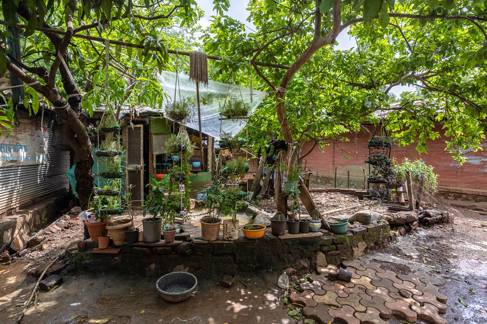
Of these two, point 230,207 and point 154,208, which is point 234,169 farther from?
point 154,208

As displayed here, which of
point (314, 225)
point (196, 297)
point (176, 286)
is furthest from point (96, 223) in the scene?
point (314, 225)

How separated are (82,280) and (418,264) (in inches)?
193

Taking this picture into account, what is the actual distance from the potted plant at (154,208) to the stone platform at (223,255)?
0.37 feet

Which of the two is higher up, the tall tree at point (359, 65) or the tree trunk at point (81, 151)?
the tall tree at point (359, 65)

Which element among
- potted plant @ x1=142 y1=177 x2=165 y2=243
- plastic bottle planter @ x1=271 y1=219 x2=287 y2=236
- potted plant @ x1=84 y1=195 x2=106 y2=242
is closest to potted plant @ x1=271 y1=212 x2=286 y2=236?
plastic bottle planter @ x1=271 y1=219 x2=287 y2=236

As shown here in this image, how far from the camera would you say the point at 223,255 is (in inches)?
141

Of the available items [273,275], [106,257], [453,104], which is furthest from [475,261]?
[106,257]

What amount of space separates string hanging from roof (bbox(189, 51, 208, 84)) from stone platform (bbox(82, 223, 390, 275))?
7.08 feet

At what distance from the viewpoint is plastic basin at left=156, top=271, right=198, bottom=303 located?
293 centimetres

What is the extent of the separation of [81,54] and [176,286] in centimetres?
356

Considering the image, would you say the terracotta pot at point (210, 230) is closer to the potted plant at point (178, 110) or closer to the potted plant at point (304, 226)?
the potted plant at point (304, 226)

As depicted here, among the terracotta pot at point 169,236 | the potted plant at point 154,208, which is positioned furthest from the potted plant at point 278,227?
the potted plant at point 154,208

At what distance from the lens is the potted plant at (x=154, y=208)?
340 centimetres

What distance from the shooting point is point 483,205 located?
7.64 m
